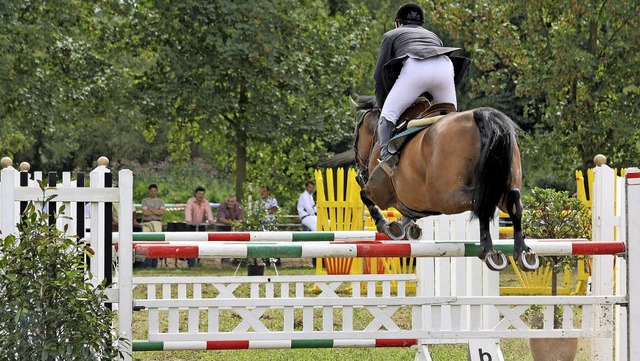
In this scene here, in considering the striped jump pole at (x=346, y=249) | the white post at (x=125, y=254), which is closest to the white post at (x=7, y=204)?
the white post at (x=125, y=254)

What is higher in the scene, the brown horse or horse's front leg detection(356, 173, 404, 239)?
the brown horse

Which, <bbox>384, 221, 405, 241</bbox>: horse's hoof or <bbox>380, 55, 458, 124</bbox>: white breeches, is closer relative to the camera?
<bbox>380, 55, 458, 124</bbox>: white breeches

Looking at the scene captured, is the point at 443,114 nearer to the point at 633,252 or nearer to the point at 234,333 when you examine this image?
the point at 633,252

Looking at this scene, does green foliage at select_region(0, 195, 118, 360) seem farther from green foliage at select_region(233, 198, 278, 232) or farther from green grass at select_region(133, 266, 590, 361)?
green foliage at select_region(233, 198, 278, 232)

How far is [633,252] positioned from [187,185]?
2728 cm

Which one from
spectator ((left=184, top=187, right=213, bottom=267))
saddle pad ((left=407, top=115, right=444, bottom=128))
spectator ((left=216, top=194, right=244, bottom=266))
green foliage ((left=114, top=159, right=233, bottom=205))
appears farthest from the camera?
green foliage ((left=114, top=159, right=233, bottom=205))

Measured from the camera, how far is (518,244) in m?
4.88

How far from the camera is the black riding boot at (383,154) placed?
576 centimetres

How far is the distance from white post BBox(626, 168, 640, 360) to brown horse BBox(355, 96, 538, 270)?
0.42 meters

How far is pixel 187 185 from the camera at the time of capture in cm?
3153

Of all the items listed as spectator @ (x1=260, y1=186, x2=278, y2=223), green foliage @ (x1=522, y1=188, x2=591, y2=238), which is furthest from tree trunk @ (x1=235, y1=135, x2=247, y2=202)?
green foliage @ (x1=522, y1=188, x2=591, y2=238)

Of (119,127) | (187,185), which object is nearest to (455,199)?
(187,185)

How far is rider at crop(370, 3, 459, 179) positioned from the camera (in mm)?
5852

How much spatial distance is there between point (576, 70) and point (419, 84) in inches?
419
